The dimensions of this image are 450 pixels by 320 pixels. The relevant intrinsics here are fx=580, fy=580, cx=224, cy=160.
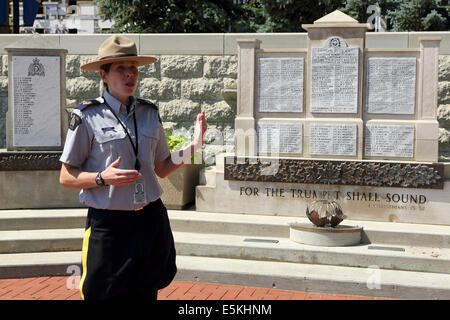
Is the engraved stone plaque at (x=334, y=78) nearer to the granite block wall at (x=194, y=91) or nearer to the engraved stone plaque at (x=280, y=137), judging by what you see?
the engraved stone plaque at (x=280, y=137)

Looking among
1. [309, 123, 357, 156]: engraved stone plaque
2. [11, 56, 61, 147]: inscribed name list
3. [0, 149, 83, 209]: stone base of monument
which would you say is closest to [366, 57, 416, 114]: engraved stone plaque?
[309, 123, 357, 156]: engraved stone plaque

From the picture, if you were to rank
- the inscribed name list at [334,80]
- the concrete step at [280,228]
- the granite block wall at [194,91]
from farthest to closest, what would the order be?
the granite block wall at [194,91]
the inscribed name list at [334,80]
the concrete step at [280,228]

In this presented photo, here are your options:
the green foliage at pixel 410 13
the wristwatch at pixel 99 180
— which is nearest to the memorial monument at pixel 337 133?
the wristwatch at pixel 99 180

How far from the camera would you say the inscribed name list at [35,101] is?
852 cm

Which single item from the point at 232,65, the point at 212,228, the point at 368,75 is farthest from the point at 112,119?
the point at 232,65

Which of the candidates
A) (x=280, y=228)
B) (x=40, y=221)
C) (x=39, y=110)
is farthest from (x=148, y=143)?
(x=39, y=110)

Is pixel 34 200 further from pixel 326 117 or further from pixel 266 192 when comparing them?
pixel 326 117

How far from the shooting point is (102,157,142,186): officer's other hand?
3.11 m

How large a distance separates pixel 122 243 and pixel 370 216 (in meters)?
5.12

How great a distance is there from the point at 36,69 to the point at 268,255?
4.46 meters

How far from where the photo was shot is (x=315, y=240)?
684cm

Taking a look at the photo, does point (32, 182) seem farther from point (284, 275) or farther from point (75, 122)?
point (75, 122)

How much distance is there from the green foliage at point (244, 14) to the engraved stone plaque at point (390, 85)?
28.1ft

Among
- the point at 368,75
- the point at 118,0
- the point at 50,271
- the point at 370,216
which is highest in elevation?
the point at 118,0
